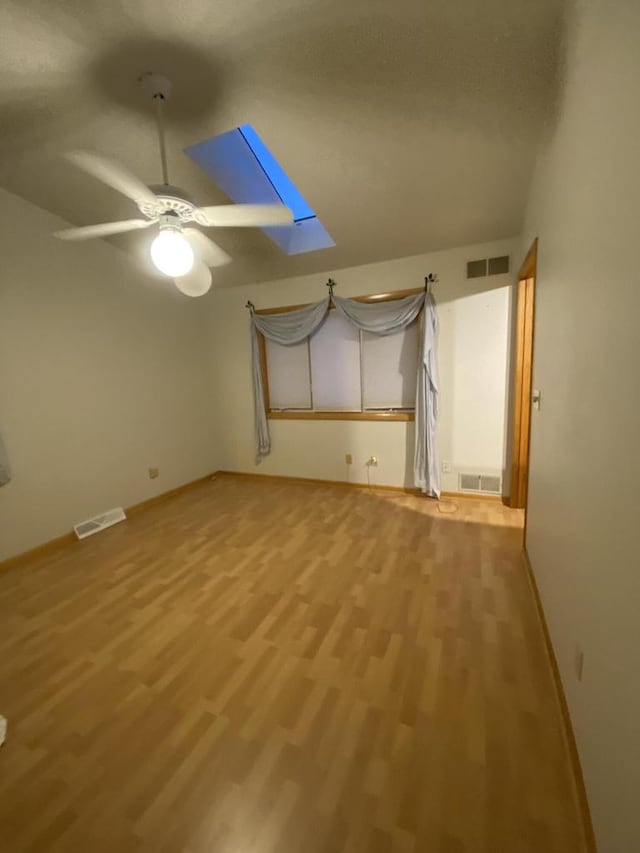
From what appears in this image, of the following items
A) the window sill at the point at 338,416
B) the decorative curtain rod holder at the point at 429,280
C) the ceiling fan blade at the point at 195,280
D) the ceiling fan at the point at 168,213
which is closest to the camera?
the ceiling fan at the point at 168,213

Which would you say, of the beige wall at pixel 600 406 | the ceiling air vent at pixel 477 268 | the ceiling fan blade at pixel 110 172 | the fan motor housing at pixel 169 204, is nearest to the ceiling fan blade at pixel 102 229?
the fan motor housing at pixel 169 204

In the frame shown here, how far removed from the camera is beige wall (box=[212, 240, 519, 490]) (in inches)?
116

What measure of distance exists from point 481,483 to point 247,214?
283cm

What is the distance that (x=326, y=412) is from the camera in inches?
147

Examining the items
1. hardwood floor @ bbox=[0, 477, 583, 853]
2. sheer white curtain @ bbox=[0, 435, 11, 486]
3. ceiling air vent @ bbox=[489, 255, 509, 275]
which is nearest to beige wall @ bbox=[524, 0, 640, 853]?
hardwood floor @ bbox=[0, 477, 583, 853]

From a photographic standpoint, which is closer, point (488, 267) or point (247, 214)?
point (247, 214)

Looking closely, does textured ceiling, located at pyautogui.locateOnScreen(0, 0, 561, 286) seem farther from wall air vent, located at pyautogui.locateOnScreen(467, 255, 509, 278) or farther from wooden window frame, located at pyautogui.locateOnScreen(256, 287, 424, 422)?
wooden window frame, located at pyautogui.locateOnScreen(256, 287, 424, 422)

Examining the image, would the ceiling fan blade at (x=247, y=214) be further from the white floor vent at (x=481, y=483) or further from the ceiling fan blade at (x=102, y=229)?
the white floor vent at (x=481, y=483)

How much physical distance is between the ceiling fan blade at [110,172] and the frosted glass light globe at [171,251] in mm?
167

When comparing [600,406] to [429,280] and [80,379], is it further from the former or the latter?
[80,379]

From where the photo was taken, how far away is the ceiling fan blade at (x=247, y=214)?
168cm

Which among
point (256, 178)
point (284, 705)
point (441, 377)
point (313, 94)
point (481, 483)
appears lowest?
point (284, 705)

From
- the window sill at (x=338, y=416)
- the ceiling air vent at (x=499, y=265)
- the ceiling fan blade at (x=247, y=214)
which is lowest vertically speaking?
the window sill at (x=338, y=416)

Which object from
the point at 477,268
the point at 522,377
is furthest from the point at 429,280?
the point at 522,377
